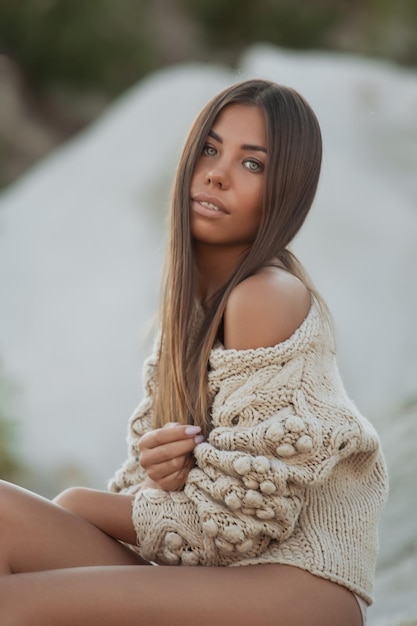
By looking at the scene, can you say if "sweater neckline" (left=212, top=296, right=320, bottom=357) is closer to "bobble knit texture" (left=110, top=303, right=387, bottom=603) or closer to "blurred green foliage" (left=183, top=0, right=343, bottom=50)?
"bobble knit texture" (left=110, top=303, right=387, bottom=603)

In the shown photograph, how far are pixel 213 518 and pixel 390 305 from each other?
4.74m

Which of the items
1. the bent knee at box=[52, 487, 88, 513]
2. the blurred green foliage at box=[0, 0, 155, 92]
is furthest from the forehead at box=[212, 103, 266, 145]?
the blurred green foliage at box=[0, 0, 155, 92]

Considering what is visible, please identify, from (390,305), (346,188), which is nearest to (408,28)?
(346,188)

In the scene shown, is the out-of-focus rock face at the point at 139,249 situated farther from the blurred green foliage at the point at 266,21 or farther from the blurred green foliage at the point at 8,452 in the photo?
the blurred green foliage at the point at 266,21

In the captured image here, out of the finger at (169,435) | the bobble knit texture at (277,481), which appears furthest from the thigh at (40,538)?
the finger at (169,435)

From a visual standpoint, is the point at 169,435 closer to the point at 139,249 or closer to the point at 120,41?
the point at 139,249

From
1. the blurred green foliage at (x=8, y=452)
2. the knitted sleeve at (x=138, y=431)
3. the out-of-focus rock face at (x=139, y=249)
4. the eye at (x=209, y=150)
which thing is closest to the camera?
the eye at (x=209, y=150)

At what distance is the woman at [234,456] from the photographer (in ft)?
6.13

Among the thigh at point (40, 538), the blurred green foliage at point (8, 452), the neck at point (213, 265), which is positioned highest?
the neck at point (213, 265)

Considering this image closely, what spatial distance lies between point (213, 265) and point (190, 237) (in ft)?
0.28

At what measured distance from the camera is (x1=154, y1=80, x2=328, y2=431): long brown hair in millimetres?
2096

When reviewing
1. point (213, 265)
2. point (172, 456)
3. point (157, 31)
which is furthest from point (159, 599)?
point (157, 31)

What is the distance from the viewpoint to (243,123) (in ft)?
7.05

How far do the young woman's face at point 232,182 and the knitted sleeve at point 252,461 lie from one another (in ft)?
0.96
